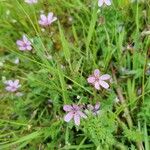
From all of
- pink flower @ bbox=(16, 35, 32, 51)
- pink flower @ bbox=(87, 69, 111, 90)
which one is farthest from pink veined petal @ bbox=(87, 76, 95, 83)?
pink flower @ bbox=(16, 35, 32, 51)

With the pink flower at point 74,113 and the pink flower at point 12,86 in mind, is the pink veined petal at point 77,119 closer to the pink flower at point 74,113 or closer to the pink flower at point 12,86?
the pink flower at point 74,113

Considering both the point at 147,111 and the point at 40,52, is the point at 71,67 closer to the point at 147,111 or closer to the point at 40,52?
the point at 40,52

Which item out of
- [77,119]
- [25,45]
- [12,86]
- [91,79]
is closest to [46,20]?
[25,45]

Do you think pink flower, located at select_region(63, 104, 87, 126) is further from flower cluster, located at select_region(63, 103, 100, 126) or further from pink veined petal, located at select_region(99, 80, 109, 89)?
pink veined petal, located at select_region(99, 80, 109, 89)

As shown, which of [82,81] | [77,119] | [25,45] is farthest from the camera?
[25,45]

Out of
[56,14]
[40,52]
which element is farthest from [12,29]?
[40,52]

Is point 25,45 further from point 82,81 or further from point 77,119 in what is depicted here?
point 77,119
